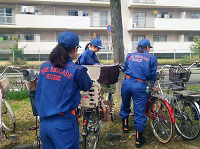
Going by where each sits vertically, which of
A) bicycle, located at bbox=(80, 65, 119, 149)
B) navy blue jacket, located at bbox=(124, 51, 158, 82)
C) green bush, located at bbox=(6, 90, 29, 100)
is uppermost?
navy blue jacket, located at bbox=(124, 51, 158, 82)

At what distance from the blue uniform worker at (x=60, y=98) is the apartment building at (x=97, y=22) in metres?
17.3

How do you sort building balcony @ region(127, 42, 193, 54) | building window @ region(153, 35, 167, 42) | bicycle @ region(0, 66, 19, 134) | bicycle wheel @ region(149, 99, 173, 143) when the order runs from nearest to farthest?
bicycle @ region(0, 66, 19, 134) < bicycle wheel @ region(149, 99, 173, 143) < building balcony @ region(127, 42, 193, 54) < building window @ region(153, 35, 167, 42)

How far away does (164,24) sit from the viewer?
21.8 metres

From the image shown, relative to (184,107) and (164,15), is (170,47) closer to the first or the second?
(164,15)

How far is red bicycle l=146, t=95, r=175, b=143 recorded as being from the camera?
11.5 ft

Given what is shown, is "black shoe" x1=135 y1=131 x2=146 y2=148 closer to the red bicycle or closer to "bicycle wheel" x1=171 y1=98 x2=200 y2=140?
the red bicycle

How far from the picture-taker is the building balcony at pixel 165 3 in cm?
2198

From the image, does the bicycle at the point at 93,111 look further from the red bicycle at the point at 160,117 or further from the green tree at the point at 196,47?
the green tree at the point at 196,47

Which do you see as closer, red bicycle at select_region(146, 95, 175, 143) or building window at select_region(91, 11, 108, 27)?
red bicycle at select_region(146, 95, 175, 143)

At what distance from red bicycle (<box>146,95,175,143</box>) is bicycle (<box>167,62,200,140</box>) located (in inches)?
14.5

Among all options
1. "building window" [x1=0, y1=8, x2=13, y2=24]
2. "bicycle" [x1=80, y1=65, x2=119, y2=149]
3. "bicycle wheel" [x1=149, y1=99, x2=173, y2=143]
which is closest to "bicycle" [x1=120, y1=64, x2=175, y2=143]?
"bicycle wheel" [x1=149, y1=99, x2=173, y2=143]

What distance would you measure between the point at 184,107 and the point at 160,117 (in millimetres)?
531

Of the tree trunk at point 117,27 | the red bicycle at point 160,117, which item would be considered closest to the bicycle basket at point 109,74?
the red bicycle at point 160,117

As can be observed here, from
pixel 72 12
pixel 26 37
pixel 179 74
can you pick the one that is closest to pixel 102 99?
pixel 179 74
